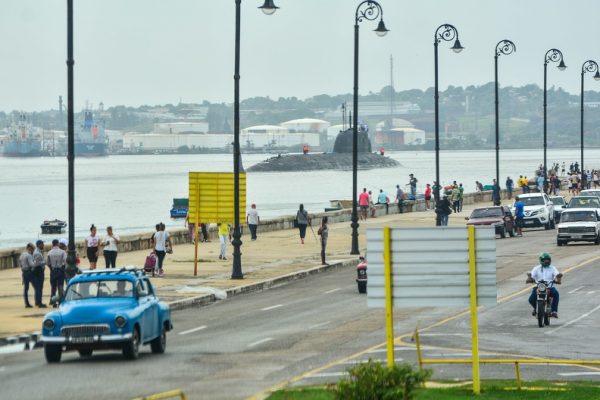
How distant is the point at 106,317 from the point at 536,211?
4804 cm

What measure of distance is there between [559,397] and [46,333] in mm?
9335

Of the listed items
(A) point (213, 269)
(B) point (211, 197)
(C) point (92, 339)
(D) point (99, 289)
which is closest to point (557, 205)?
(A) point (213, 269)

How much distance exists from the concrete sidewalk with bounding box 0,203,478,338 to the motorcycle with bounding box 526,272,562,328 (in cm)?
978

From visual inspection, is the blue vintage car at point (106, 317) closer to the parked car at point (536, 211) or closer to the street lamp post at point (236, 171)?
the street lamp post at point (236, 171)

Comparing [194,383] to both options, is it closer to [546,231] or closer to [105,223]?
[546,231]

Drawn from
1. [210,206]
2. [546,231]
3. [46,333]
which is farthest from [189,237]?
[46,333]

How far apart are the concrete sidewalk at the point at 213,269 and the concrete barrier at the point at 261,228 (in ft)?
1.92

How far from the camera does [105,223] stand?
154 m

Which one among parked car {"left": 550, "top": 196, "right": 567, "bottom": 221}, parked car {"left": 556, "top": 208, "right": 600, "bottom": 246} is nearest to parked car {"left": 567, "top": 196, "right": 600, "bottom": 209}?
parked car {"left": 550, "top": 196, "right": 567, "bottom": 221}

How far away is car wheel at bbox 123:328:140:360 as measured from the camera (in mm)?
23859

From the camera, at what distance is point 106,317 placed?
77.7 feet

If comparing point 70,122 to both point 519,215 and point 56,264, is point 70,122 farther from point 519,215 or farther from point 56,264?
point 519,215

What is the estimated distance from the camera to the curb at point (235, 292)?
28.2m

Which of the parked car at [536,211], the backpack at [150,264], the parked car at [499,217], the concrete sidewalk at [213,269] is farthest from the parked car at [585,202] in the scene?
the backpack at [150,264]
